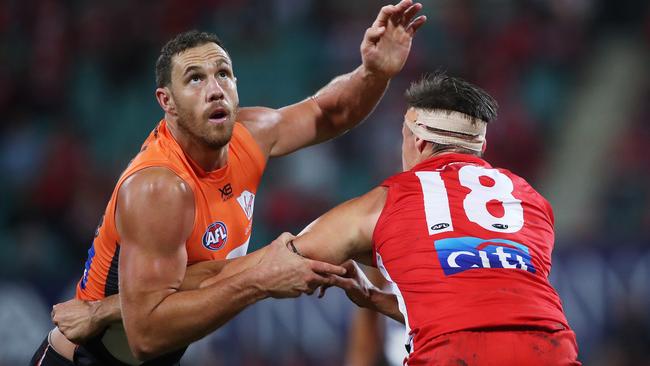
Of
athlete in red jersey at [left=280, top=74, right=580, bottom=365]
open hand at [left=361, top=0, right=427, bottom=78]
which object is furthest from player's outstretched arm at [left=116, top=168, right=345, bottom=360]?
open hand at [left=361, top=0, right=427, bottom=78]

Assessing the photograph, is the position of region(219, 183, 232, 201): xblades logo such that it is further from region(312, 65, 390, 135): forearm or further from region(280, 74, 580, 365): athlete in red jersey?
region(312, 65, 390, 135): forearm

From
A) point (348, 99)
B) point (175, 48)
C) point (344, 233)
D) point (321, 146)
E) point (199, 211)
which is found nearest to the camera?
point (344, 233)

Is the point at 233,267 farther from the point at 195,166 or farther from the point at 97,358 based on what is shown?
the point at 97,358

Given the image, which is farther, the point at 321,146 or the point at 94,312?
the point at 321,146

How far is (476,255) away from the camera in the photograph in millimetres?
3727

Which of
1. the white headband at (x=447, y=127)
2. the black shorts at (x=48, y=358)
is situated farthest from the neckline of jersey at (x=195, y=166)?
the black shorts at (x=48, y=358)

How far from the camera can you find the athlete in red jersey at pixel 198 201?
4.21 metres

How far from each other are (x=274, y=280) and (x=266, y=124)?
1501 millimetres

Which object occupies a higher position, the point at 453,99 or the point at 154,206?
the point at 453,99

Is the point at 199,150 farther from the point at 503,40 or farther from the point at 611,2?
the point at 611,2

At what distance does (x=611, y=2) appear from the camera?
1107 cm

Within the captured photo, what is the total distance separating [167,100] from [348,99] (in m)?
1.23

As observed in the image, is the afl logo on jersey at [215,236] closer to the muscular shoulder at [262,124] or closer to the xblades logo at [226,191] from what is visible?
the xblades logo at [226,191]

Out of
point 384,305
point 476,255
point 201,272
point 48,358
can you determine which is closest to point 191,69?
point 201,272
